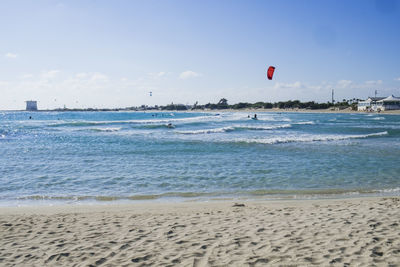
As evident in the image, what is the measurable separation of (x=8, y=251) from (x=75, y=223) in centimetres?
142

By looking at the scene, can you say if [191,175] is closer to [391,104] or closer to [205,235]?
[205,235]

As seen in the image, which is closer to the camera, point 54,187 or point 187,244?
point 187,244

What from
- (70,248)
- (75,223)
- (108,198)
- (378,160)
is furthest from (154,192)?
(378,160)

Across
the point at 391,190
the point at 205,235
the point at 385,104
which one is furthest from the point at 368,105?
the point at 205,235

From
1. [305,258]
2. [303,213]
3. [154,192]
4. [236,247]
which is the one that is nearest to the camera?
[305,258]

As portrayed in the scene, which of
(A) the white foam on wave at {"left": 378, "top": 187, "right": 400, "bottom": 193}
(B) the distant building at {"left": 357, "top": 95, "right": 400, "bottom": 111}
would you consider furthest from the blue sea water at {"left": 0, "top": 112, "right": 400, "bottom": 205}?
(B) the distant building at {"left": 357, "top": 95, "right": 400, "bottom": 111}

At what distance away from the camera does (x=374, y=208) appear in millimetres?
6320

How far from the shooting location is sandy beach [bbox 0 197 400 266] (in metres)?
3.95

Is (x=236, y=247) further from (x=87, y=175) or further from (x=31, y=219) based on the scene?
(x=87, y=175)

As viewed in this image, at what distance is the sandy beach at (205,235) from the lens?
3953 mm

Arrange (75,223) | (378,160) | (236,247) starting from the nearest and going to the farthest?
(236,247)
(75,223)
(378,160)

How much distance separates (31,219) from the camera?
19.5ft

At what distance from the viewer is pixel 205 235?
4.85 metres

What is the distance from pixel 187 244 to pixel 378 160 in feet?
39.7
